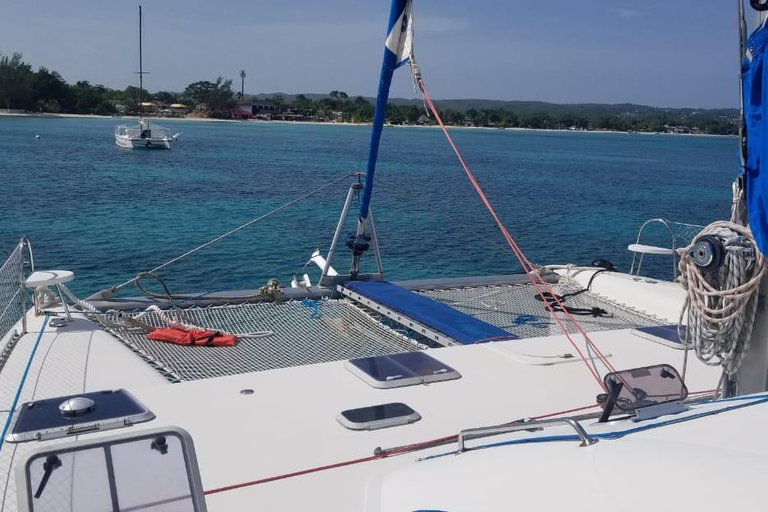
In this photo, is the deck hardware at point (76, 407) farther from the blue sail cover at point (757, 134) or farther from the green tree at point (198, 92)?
the green tree at point (198, 92)

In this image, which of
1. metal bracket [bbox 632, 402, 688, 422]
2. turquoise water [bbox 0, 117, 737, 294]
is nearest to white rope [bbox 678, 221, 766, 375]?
metal bracket [bbox 632, 402, 688, 422]

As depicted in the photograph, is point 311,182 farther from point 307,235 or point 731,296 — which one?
point 731,296

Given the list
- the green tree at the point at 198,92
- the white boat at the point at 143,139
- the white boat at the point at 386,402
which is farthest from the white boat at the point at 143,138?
the green tree at the point at 198,92

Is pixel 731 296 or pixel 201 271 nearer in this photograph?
pixel 731 296

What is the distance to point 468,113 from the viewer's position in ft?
568

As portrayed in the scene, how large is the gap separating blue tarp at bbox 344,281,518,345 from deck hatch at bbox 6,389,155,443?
9.41ft

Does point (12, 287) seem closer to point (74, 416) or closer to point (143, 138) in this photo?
point (74, 416)

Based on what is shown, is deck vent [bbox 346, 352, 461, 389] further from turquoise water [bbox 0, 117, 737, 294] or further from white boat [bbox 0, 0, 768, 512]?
turquoise water [bbox 0, 117, 737, 294]

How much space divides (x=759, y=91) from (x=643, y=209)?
1327 inches

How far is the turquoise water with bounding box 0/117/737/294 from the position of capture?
64.2ft

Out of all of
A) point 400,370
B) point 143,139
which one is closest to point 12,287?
point 400,370

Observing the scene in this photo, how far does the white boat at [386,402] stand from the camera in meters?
2.54

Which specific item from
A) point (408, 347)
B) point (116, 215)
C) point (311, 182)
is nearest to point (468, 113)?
point (311, 182)

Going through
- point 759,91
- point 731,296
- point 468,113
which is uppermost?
point 468,113
